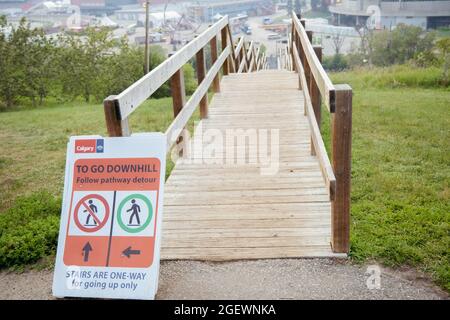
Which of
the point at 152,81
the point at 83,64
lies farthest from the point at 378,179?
the point at 83,64

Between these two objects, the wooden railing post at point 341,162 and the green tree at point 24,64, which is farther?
the green tree at point 24,64

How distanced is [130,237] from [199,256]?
689 millimetres

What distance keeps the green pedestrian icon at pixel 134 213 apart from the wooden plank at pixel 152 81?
545 millimetres

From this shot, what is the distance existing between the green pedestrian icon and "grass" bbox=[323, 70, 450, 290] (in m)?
1.53

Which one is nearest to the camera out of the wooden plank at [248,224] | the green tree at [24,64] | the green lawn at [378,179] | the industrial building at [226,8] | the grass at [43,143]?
the green lawn at [378,179]

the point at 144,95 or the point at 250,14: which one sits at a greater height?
the point at 250,14

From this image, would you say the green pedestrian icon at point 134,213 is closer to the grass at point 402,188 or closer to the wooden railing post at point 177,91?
the grass at point 402,188

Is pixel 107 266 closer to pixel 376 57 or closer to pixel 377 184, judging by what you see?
pixel 377 184

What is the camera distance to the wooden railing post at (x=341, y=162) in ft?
9.93

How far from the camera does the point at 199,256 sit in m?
3.43

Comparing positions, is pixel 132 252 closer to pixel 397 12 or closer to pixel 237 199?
pixel 237 199

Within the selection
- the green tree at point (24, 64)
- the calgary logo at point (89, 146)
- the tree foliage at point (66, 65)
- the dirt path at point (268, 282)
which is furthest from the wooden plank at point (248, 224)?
the green tree at point (24, 64)
